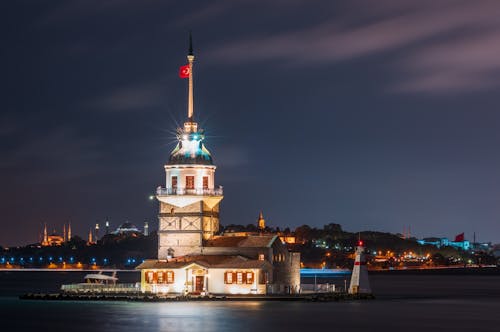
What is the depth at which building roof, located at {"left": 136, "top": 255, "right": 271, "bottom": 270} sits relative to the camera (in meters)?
80.5

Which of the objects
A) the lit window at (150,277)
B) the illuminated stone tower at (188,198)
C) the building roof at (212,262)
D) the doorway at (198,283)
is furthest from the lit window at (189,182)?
the doorway at (198,283)

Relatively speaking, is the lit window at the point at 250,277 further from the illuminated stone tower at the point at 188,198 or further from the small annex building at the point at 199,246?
the illuminated stone tower at the point at 188,198

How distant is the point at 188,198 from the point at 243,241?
6.02 meters

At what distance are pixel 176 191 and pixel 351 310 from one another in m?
19.1

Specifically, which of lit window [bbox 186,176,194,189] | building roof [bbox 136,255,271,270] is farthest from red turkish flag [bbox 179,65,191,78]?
building roof [bbox 136,255,271,270]

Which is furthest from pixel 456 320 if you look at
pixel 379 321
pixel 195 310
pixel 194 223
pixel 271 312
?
A: pixel 194 223

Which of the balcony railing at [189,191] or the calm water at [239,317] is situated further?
the balcony railing at [189,191]

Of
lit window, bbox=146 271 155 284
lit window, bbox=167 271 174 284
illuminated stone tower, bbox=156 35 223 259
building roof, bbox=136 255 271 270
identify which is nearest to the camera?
building roof, bbox=136 255 271 270

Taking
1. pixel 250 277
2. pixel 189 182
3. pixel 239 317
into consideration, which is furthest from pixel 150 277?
pixel 239 317

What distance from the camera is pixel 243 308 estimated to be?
74.2 m

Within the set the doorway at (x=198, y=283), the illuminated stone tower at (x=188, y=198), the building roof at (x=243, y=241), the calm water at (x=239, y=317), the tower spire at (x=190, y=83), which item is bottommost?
the calm water at (x=239, y=317)

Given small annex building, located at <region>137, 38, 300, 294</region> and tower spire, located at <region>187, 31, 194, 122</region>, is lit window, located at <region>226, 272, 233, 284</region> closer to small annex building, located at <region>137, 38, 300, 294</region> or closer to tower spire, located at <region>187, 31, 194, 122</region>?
small annex building, located at <region>137, 38, 300, 294</region>

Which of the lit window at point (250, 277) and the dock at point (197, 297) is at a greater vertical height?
the lit window at point (250, 277)

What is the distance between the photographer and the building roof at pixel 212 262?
80.5 m
